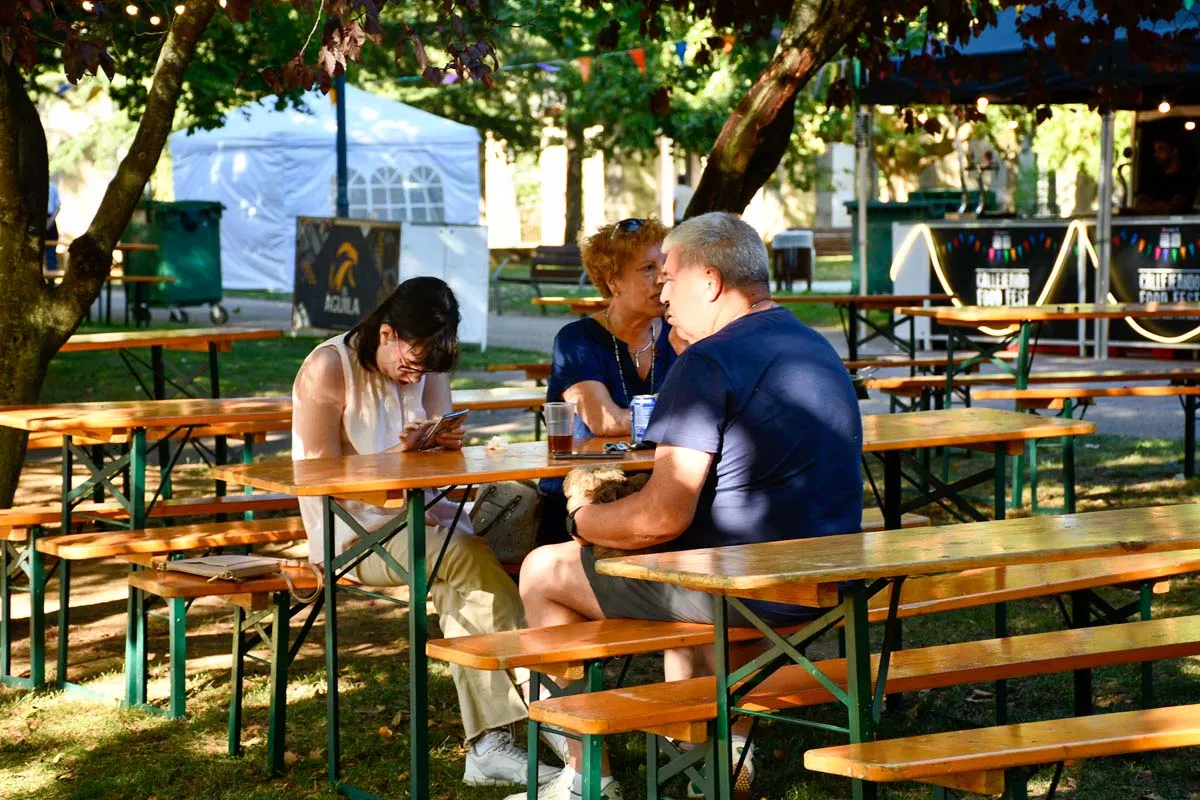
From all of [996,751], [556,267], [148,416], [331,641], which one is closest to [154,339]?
[148,416]

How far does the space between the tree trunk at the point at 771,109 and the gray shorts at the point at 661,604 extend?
4.23 m

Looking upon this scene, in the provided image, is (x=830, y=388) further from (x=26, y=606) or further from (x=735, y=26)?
(x=735, y=26)

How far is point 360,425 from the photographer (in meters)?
5.42

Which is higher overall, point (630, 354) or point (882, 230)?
point (882, 230)

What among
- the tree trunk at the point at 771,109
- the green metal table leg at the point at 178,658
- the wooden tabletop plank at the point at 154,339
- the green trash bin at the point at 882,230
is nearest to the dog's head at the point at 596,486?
the green metal table leg at the point at 178,658

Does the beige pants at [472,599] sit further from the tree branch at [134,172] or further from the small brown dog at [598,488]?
the tree branch at [134,172]

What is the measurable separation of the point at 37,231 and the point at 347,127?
21.3 metres

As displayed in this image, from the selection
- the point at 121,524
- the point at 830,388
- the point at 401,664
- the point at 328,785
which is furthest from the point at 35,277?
the point at 830,388

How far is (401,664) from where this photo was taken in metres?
6.28

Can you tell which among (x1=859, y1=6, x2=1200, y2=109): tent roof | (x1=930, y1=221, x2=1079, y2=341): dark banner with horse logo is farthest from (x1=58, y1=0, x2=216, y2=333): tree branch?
(x1=930, y1=221, x2=1079, y2=341): dark banner with horse logo

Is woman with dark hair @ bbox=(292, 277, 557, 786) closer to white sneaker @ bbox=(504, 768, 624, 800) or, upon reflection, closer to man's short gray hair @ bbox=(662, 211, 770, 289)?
white sneaker @ bbox=(504, 768, 624, 800)

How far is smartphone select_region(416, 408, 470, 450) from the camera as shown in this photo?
17.0 ft

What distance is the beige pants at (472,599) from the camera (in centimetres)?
496

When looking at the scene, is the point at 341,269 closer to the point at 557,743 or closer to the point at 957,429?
the point at 957,429
